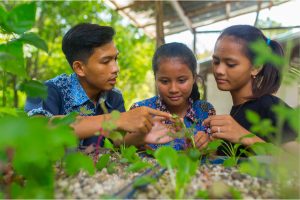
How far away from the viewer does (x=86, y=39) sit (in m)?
2.05

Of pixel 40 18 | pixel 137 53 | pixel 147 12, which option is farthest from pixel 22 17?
pixel 137 53

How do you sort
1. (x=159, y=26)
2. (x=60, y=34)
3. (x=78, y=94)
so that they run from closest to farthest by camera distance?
(x=78, y=94) < (x=159, y=26) < (x=60, y=34)

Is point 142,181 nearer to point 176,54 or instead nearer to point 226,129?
point 226,129

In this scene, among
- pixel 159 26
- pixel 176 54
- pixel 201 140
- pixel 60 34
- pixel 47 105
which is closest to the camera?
pixel 201 140

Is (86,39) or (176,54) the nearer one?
(176,54)

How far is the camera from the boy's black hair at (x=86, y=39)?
2037mm

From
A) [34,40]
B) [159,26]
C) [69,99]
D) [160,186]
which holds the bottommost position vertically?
[160,186]

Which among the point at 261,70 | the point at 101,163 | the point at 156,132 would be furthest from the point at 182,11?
the point at 101,163

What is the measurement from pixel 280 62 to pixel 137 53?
35.8ft

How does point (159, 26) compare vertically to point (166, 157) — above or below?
above

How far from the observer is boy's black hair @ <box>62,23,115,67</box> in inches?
80.2

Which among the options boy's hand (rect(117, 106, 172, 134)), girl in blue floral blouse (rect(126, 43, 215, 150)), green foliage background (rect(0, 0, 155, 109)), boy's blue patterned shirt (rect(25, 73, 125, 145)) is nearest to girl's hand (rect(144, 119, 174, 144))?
boy's hand (rect(117, 106, 172, 134))

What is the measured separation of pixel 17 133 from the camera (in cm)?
47

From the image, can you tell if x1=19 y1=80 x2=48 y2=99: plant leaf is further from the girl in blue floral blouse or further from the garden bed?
the girl in blue floral blouse
